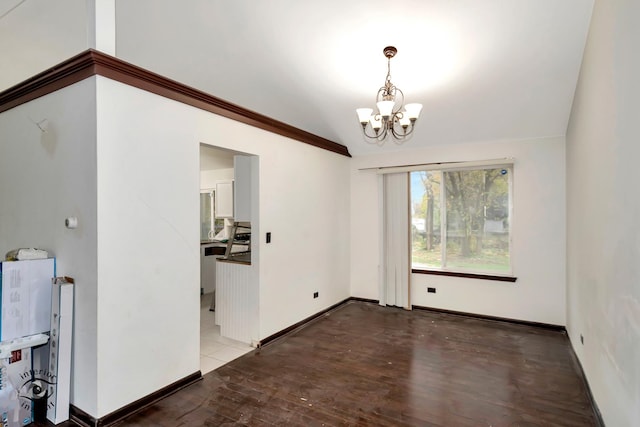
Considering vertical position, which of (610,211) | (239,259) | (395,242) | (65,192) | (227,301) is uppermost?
(65,192)

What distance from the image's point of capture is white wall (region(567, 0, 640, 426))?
1.54 m

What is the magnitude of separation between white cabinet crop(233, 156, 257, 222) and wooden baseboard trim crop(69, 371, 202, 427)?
1.77 m

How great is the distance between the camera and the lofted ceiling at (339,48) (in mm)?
2598

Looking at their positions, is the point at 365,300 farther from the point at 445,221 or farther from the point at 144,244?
the point at 144,244

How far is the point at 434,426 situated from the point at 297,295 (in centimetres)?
223

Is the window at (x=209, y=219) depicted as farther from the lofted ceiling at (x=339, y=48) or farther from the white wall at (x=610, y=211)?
the white wall at (x=610, y=211)

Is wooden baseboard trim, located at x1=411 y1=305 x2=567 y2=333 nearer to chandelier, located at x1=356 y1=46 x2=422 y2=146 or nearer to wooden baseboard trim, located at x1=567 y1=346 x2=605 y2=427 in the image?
wooden baseboard trim, located at x1=567 y1=346 x2=605 y2=427

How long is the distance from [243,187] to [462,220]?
3.02 metres

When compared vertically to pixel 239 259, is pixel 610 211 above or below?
above

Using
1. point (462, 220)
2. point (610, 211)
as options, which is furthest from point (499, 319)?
point (610, 211)

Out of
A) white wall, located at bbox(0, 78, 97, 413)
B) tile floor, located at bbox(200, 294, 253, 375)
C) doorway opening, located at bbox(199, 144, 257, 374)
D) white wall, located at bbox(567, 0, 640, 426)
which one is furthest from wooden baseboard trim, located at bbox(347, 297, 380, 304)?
white wall, located at bbox(0, 78, 97, 413)

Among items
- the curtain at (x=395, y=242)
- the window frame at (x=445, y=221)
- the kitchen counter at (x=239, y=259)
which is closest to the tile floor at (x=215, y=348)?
the kitchen counter at (x=239, y=259)

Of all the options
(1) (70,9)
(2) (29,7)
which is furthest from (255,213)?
(2) (29,7)

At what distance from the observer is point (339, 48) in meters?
3.04
